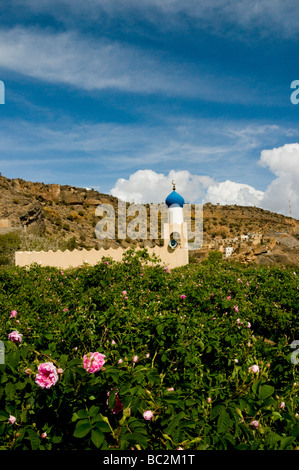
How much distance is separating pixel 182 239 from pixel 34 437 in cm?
1343

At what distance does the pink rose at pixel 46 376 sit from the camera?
1560mm

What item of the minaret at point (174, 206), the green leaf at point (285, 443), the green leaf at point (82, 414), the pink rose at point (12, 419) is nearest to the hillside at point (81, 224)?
the minaret at point (174, 206)

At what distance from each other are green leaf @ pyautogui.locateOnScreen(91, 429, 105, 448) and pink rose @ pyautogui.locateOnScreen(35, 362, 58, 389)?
30cm

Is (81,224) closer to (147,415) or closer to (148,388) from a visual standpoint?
(148,388)

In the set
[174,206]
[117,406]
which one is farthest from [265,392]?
[174,206]

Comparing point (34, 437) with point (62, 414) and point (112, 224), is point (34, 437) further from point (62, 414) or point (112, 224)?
point (112, 224)

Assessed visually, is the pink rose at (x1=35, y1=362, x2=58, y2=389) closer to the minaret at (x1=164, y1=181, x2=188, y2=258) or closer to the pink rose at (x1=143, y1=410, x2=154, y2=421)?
the pink rose at (x1=143, y1=410, x2=154, y2=421)

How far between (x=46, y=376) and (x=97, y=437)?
14.8 inches

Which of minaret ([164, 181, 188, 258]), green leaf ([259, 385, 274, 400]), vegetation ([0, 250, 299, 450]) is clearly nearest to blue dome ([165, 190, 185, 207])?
minaret ([164, 181, 188, 258])

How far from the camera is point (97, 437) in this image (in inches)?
57.0

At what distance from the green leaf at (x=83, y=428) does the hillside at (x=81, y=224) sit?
2036 cm

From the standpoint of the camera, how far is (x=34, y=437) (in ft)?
5.31

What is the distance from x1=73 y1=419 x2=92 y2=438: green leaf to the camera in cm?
146

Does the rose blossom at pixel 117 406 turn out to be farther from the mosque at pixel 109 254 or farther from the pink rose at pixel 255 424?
the mosque at pixel 109 254
